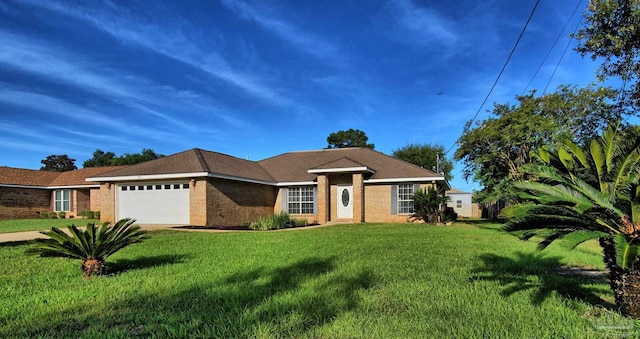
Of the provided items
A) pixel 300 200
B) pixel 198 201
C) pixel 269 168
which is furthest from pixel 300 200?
pixel 198 201

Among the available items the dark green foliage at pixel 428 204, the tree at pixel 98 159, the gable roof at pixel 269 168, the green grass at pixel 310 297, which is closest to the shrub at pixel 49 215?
the gable roof at pixel 269 168

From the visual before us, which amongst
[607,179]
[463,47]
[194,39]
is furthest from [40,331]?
[463,47]

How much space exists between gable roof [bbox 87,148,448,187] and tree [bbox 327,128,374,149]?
2874 centimetres

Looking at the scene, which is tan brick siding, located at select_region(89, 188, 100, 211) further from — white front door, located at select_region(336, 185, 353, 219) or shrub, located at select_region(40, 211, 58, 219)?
white front door, located at select_region(336, 185, 353, 219)

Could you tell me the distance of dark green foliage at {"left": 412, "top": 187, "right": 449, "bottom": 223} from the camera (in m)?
19.8

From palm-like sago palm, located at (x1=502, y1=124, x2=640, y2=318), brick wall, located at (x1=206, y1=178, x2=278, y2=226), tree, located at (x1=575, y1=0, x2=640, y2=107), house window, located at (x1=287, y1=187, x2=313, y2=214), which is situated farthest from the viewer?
house window, located at (x1=287, y1=187, x2=313, y2=214)

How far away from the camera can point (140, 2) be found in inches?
476

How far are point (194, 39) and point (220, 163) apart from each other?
811 cm

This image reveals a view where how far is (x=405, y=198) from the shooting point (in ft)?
70.6

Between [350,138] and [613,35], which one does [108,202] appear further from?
[350,138]

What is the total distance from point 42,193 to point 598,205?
35250 mm

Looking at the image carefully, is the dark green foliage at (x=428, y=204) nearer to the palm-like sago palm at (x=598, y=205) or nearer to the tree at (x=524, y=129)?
the tree at (x=524, y=129)

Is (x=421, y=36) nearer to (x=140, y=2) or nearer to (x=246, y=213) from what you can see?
(x=140, y=2)

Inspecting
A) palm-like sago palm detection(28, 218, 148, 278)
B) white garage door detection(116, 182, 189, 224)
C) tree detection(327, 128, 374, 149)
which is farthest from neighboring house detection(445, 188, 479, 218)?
palm-like sago palm detection(28, 218, 148, 278)
